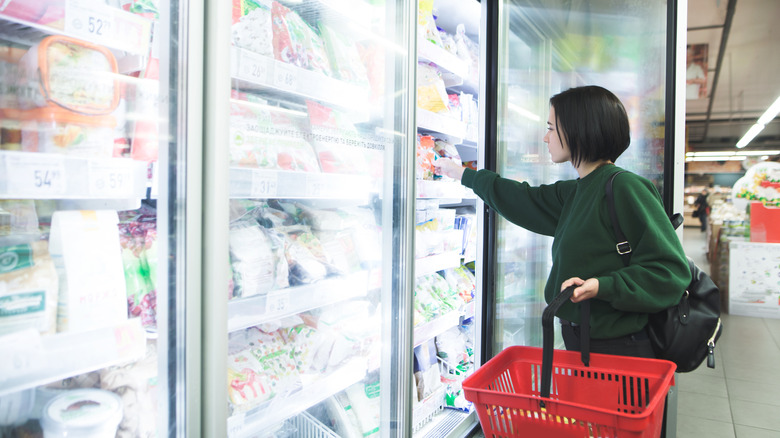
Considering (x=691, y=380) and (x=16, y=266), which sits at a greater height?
(x=16, y=266)

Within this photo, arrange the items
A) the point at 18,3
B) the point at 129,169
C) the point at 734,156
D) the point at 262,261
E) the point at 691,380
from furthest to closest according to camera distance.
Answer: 1. the point at 734,156
2. the point at 691,380
3. the point at 262,261
4. the point at 129,169
5. the point at 18,3

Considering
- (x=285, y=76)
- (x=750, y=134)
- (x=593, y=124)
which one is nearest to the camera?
(x=285, y=76)

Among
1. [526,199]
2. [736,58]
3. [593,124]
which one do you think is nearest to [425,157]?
[526,199]

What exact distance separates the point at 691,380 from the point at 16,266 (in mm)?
4341

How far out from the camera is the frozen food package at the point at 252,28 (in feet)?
4.18

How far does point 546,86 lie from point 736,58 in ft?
25.0

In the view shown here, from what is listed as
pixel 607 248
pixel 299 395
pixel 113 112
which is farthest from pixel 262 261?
pixel 607 248

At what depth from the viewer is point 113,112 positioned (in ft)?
3.27

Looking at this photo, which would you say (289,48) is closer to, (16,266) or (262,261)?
(262,261)

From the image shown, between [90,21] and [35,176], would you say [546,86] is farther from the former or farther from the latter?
[35,176]

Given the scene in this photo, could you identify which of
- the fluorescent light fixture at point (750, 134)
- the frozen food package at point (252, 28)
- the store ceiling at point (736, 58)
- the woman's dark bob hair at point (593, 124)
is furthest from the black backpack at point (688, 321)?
the fluorescent light fixture at point (750, 134)

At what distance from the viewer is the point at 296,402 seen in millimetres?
1367

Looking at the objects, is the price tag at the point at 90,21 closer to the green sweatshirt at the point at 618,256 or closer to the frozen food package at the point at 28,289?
the frozen food package at the point at 28,289

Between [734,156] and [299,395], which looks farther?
[734,156]
